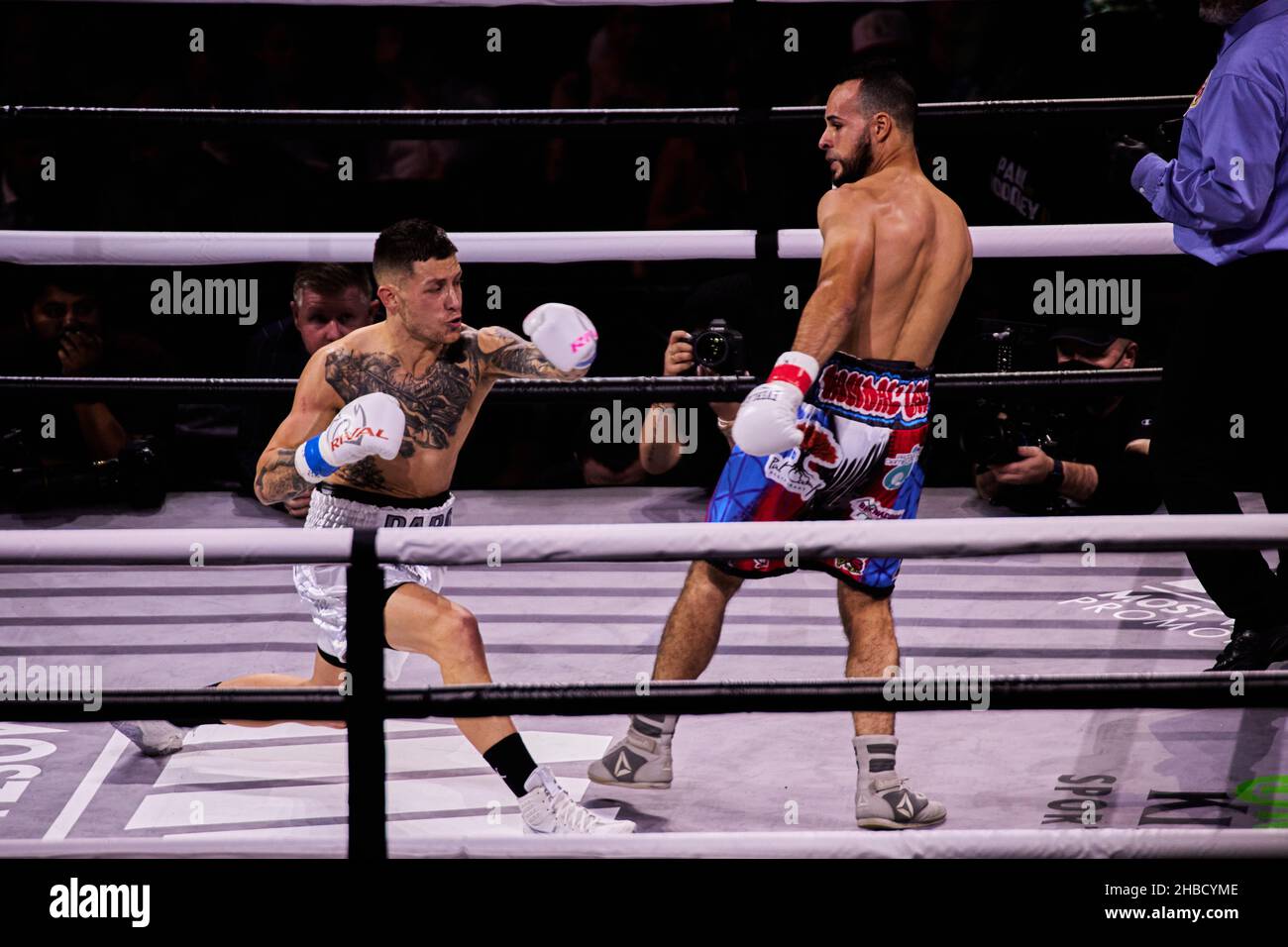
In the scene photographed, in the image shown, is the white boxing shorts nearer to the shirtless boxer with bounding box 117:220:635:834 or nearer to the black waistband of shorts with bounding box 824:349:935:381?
the shirtless boxer with bounding box 117:220:635:834

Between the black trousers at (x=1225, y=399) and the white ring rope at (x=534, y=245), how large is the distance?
492 millimetres

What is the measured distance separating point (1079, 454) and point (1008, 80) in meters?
1.06

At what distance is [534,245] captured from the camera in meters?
3.47

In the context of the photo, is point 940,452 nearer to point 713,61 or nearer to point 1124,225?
point 1124,225

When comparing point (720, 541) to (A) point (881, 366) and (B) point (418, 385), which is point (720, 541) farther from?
(B) point (418, 385)

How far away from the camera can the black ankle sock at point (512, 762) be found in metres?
2.47

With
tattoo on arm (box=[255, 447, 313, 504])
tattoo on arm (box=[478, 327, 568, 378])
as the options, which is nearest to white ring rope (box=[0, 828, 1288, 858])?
tattoo on arm (box=[255, 447, 313, 504])

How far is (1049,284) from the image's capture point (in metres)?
4.05

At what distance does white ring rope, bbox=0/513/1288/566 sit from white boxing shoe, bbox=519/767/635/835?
26.0 inches

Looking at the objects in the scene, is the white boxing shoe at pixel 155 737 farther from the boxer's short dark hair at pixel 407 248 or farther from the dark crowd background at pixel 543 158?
the dark crowd background at pixel 543 158

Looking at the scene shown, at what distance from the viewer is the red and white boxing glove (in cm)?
244

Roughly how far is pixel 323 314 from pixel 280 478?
3.95 feet

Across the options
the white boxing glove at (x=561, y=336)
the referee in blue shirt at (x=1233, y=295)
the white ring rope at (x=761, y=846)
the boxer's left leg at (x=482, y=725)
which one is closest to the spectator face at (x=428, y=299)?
the white boxing glove at (x=561, y=336)
